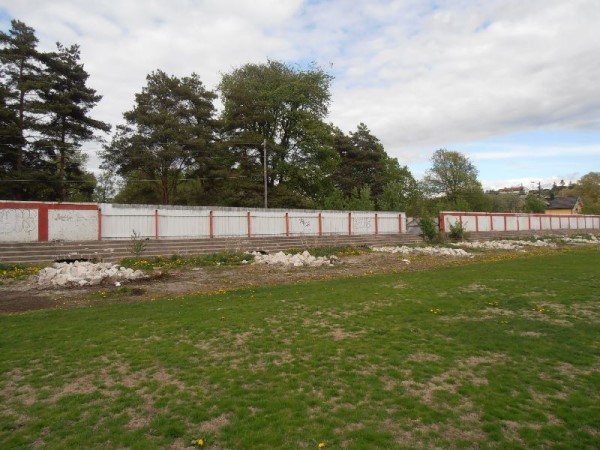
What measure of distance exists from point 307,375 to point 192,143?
36576 millimetres

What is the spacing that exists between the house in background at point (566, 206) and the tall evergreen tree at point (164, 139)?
81.3 m

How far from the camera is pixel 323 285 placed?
14203mm

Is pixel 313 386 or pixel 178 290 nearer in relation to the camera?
pixel 313 386

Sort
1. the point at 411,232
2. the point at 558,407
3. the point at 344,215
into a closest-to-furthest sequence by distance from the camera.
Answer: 1. the point at 558,407
2. the point at 344,215
3. the point at 411,232

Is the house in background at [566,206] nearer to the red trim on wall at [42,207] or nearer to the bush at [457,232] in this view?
the bush at [457,232]

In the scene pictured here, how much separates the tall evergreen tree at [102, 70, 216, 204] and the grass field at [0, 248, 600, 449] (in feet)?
104

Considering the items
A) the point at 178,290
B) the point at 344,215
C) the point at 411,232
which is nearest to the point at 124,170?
the point at 344,215

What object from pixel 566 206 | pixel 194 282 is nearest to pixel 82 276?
pixel 194 282

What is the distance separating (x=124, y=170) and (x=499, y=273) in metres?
35.8

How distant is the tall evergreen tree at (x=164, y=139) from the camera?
130ft

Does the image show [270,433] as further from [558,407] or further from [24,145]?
[24,145]

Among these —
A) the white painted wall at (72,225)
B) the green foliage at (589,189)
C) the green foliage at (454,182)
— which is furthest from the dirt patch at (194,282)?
the green foliage at (589,189)

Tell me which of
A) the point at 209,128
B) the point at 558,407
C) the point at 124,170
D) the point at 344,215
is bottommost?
the point at 558,407

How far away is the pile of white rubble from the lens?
14.5 m
